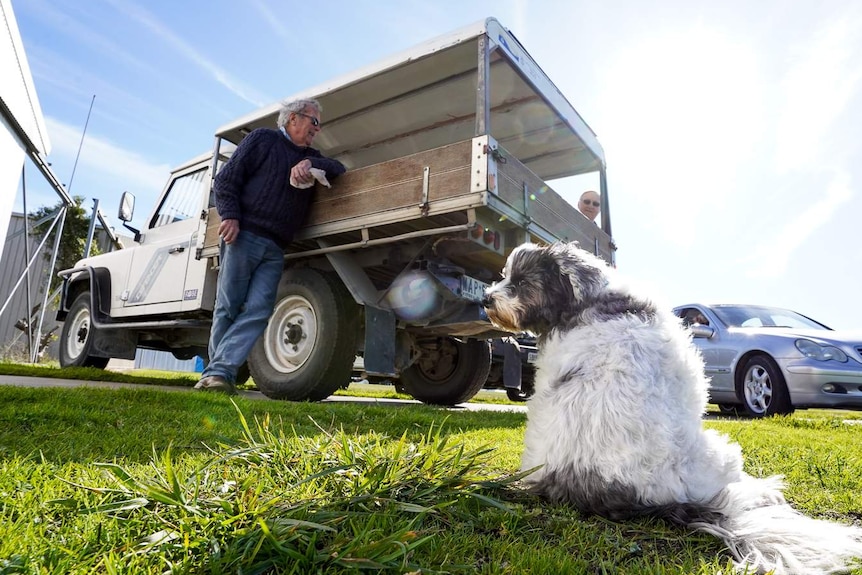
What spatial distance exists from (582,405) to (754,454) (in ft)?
7.03

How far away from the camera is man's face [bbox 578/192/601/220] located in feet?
22.7

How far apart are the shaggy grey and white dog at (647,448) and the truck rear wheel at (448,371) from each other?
442 cm

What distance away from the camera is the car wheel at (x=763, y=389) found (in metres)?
7.59

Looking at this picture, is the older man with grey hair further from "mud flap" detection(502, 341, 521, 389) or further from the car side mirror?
the car side mirror

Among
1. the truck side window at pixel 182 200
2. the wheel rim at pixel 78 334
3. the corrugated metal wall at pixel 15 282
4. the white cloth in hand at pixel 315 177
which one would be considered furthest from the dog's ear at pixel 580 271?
the corrugated metal wall at pixel 15 282

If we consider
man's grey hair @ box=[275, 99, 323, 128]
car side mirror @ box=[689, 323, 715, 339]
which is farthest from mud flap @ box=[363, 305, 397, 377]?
car side mirror @ box=[689, 323, 715, 339]

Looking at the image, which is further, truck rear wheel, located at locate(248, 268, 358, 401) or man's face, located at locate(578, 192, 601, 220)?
man's face, located at locate(578, 192, 601, 220)

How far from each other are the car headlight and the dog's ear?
21.9 feet

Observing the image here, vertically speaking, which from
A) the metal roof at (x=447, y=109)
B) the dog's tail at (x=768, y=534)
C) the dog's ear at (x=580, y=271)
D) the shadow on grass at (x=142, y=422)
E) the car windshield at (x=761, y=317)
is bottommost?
the dog's tail at (x=768, y=534)

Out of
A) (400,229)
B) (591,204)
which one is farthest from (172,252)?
(591,204)

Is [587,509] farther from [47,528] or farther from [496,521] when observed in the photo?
[47,528]

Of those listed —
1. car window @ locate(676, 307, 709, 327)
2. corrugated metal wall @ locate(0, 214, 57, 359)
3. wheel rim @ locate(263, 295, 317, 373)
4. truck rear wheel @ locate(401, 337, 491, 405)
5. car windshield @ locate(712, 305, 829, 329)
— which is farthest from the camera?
corrugated metal wall @ locate(0, 214, 57, 359)

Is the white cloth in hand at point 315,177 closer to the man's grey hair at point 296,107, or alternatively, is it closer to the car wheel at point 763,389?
the man's grey hair at point 296,107

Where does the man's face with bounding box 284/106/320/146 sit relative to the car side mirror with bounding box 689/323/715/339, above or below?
above
